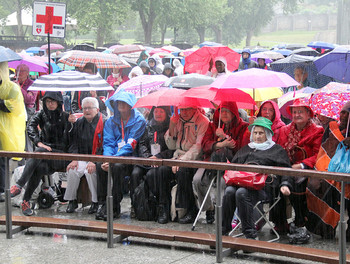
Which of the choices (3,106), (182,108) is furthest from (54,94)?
(182,108)

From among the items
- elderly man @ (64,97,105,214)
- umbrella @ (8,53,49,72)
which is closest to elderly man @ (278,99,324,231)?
elderly man @ (64,97,105,214)

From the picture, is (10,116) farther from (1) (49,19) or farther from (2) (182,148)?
(2) (182,148)

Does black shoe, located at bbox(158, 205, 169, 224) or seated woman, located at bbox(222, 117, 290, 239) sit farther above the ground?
seated woman, located at bbox(222, 117, 290, 239)

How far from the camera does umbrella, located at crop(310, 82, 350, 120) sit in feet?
23.2

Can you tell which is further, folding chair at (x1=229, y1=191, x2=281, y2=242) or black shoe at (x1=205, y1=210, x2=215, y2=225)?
black shoe at (x1=205, y1=210, x2=215, y2=225)

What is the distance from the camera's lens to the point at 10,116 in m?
9.16

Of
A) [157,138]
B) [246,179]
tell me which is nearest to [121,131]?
[157,138]

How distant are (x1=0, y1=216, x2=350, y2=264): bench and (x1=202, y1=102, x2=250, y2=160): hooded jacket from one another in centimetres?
135

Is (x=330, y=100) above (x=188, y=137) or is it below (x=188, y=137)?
above

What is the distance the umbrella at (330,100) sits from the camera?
23.2ft

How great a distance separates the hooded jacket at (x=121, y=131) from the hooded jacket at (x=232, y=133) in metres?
1.00

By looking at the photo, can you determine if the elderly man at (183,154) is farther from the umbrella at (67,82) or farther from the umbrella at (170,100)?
the umbrella at (67,82)

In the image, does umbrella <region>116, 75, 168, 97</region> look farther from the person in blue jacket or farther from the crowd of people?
the person in blue jacket

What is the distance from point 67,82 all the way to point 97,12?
40133 mm
